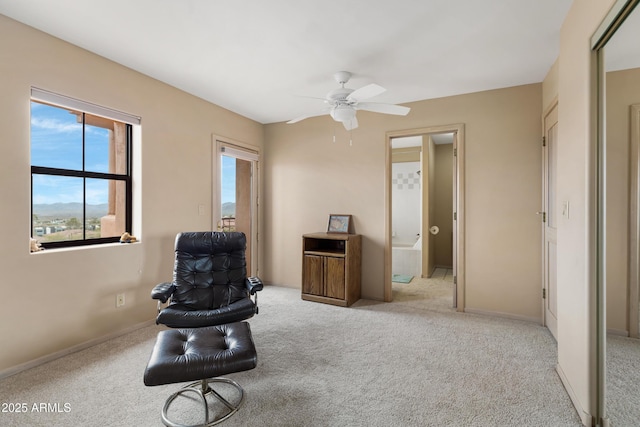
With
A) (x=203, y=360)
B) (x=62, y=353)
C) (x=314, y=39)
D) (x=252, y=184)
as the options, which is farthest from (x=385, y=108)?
(x=62, y=353)

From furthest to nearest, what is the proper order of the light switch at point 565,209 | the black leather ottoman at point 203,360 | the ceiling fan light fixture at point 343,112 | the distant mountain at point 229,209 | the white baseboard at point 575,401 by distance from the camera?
the distant mountain at point 229,209 < the ceiling fan light fixture at point 343,112 < the light switch at point 565,209 < the white baseboard at point 575,401 < the black leather ottoman at point 203,360

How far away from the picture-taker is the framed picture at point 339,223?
4305mm

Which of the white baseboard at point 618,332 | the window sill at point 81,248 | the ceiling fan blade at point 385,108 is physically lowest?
the white baseboard at point 618,332

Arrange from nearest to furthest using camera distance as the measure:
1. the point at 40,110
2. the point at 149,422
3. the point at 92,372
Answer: the point at 149,422
the point at 92,372
the point at 40,110

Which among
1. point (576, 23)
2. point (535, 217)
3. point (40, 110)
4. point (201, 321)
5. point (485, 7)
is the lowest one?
point (201, 321)

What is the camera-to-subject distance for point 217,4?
206 centimetres

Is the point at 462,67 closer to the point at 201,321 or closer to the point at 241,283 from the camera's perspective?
the point at 241,283

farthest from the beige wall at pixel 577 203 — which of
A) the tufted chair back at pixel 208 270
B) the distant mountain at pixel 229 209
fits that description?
the distant mountain at pixel 229 209

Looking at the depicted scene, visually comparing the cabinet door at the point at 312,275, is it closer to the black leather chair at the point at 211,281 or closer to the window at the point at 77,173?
the black leather chair at the point at 211,281

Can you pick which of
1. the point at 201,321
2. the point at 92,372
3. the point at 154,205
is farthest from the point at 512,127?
the point at 92,372

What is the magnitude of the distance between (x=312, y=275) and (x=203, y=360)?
2.50m

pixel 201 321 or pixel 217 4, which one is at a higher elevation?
pixel 217 4

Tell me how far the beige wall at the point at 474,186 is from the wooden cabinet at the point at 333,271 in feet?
0.85

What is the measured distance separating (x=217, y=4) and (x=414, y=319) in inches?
133
